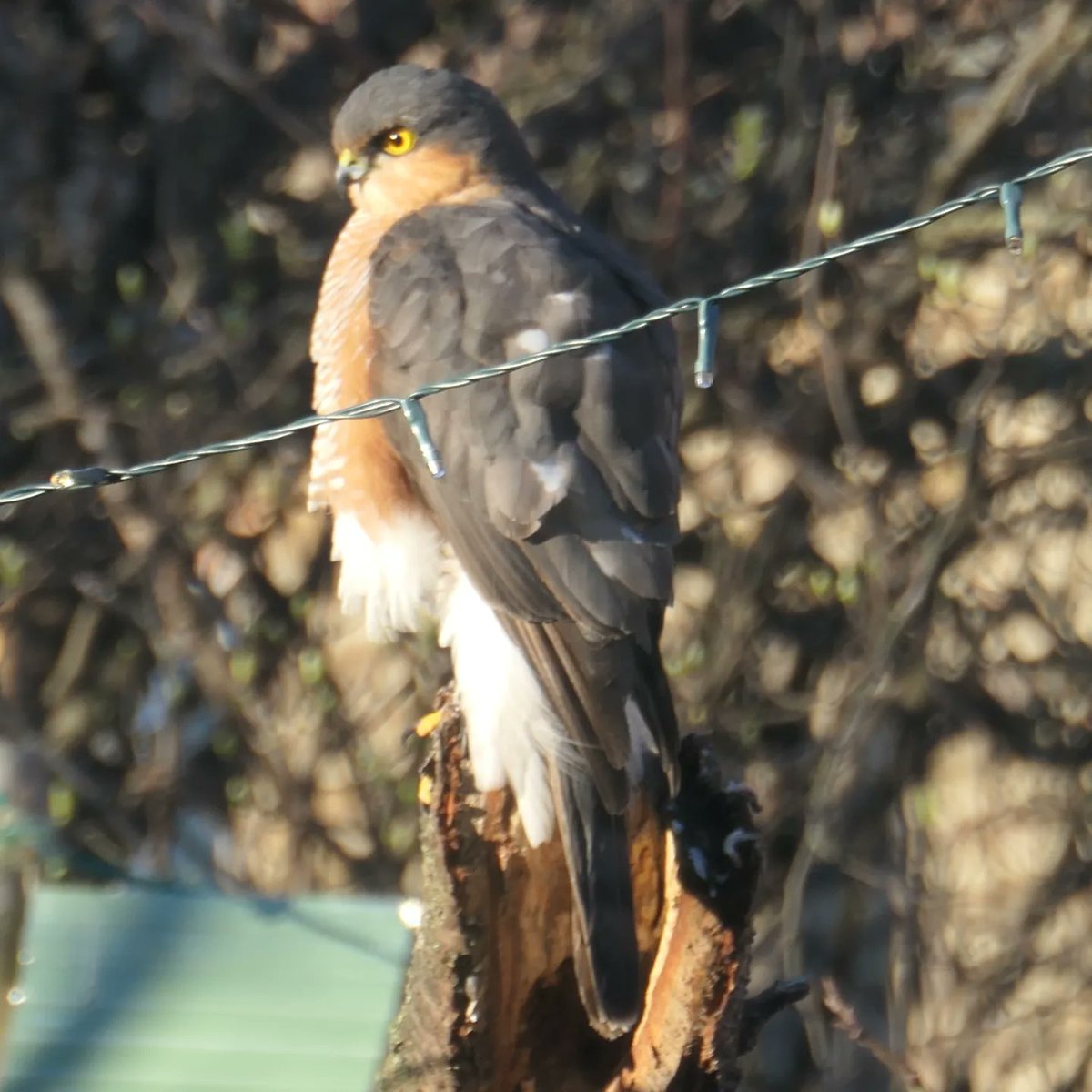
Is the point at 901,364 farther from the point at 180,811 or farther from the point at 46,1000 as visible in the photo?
the point at 46,1000

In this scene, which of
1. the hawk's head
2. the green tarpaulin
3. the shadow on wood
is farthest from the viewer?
the hawk's head

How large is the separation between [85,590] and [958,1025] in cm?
298

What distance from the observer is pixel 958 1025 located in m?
5.30

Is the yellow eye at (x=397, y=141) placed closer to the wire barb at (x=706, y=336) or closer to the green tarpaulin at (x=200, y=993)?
the green tarpaulin at (x=200, y=993)

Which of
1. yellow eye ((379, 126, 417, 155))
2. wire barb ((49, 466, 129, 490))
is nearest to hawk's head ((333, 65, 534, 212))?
yellow eye ((379, 126, 417, 155))

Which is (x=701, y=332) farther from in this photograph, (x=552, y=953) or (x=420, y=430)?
(x=552, y=953)

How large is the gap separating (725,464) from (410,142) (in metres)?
1.79

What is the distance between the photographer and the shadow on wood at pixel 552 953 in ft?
A: 9.17

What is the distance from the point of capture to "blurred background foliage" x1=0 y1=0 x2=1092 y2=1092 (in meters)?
5.27

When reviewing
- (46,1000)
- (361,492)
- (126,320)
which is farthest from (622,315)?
(126,320)

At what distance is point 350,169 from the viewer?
4.09 metres

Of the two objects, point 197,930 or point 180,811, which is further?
point 180,811

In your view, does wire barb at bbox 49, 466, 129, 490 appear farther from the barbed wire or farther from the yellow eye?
the yellow eye

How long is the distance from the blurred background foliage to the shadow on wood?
235 cm
